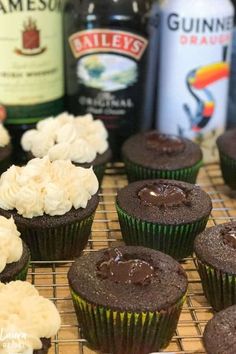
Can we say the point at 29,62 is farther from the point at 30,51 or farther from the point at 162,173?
the point at 162,173

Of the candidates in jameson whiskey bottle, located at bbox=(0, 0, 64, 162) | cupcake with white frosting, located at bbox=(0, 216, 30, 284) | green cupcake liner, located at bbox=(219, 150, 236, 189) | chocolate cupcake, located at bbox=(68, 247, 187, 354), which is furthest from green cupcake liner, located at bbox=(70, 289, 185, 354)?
jameson whiskey bottle, located at bbox=(0, 0, 64, 162)

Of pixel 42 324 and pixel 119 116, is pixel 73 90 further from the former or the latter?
pixel 42 324

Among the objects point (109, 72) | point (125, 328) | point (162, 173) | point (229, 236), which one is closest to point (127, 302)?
point (125, 328)

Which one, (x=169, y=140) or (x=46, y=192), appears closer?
(x=46, y=192)

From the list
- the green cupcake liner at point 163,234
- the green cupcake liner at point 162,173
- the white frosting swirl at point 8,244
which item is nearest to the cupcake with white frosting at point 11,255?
the white frosting swirl at point 8,244

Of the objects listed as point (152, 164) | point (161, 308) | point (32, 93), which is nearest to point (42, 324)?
point (161, 308)

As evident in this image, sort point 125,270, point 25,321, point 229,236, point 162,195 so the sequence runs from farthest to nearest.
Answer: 1. point 162,195
2. point 229,236
3. point 125,270
4. point 25,321
